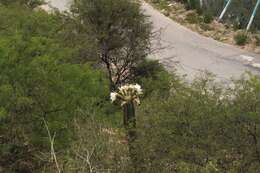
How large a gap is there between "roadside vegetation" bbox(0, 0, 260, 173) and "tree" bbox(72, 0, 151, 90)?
0.11 ft

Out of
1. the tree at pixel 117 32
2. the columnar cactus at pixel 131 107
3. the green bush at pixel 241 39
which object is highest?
the columnar cactus at pixel 131 107

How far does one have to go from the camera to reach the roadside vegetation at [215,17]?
1061 inches

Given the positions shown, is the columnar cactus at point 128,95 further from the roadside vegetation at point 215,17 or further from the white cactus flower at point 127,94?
the roadside vegetation at point 215,17

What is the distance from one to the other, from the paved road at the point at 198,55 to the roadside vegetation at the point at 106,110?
2993 mm

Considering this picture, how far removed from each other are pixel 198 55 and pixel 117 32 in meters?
5.93

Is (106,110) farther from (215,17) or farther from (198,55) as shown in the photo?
(215,17)

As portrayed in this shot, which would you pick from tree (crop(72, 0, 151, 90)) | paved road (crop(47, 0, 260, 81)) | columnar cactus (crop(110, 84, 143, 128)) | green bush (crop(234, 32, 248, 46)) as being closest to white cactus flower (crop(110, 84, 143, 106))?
columnar cactus (crop(110, 84, 143, 128))

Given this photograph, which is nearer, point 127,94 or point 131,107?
point 127,94

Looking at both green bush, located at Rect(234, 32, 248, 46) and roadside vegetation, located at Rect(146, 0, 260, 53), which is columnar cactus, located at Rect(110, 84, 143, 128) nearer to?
roadside vegetation, located at Rect(146, 0, 260, 53)

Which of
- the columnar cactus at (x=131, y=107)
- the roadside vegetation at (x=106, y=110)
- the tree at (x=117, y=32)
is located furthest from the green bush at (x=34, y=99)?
the tree at (x=117, y=32)

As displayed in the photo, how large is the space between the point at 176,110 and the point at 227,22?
19488 mm

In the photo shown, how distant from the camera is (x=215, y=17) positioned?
29.5 m

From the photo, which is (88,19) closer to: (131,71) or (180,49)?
(131,71)

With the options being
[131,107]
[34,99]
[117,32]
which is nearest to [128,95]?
[131,107]
